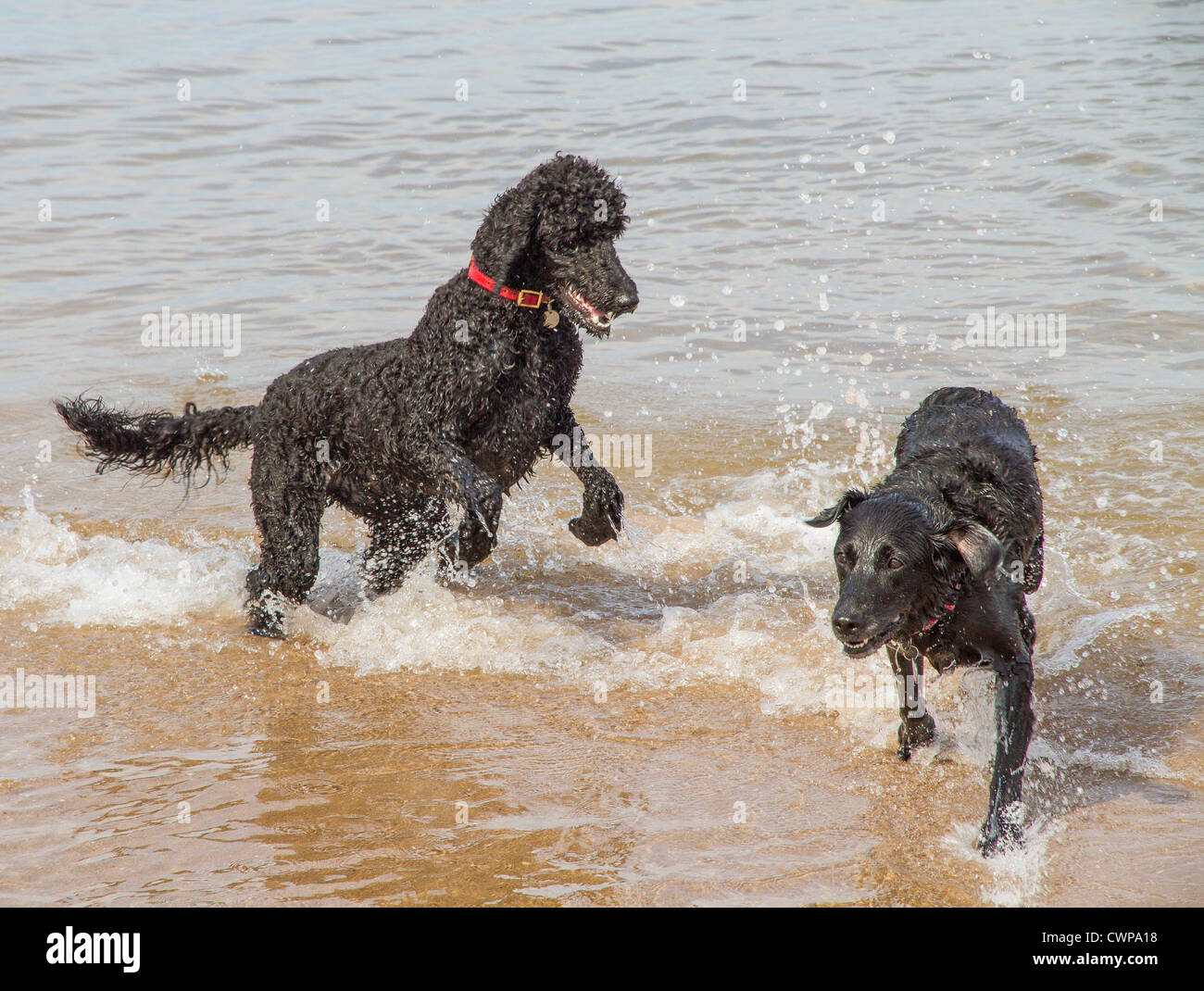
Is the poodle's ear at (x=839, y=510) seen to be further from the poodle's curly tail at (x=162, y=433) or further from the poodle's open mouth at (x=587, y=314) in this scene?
the poodle's curly tail at (x=162, y=433)

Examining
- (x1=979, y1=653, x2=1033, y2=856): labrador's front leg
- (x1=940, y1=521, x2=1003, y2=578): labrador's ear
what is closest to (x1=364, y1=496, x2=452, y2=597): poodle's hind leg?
(x1=940, y1=521, x2=1003, y2=578): labrador's ear

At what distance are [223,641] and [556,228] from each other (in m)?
2.42

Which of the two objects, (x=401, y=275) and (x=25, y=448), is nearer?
(x=25, y=448)

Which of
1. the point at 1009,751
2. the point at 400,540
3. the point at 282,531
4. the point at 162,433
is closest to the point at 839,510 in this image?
the point at 1009,751

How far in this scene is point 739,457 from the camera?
299 inches

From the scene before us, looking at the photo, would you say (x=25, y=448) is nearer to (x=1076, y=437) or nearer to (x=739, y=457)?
(x=739, y=457)

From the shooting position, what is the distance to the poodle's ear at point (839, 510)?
12.5 ft

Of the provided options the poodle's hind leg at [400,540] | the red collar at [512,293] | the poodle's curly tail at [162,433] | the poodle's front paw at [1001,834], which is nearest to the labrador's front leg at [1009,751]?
the poodle's front paw at [1001,834]

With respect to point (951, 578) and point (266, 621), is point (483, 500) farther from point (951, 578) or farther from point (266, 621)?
point (951, 578)

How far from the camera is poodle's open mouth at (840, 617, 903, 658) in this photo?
3635 millimetres

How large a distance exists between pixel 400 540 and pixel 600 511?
1079mm

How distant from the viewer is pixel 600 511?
18.1ft

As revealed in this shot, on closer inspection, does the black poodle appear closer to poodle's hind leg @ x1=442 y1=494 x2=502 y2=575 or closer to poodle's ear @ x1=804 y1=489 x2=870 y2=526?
poodle's hind leg @ x1=442 y1=494 x2=502 y2=575
